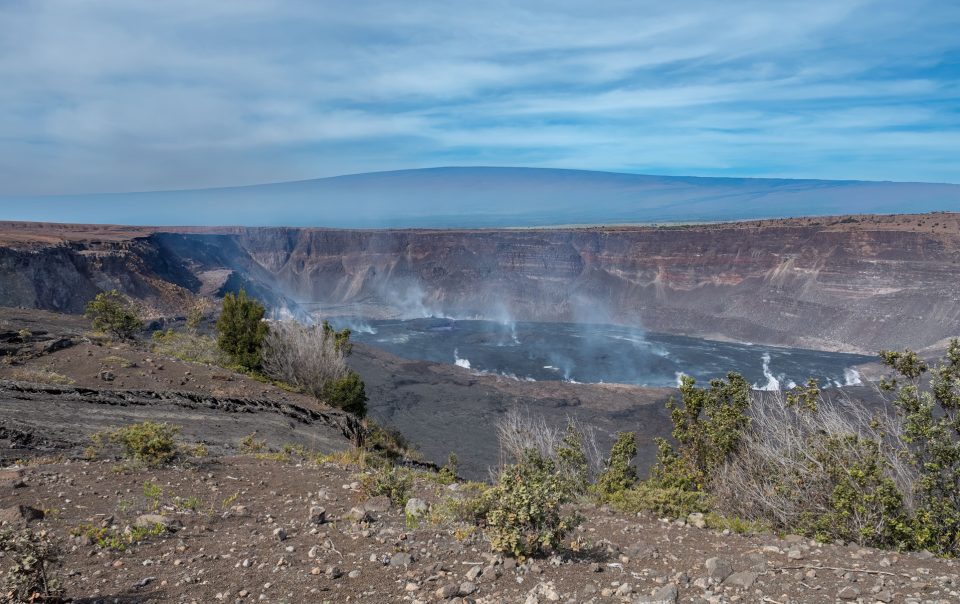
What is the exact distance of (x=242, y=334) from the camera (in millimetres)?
25469

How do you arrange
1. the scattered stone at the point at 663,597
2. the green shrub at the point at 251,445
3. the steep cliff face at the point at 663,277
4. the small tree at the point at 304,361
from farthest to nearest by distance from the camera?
the steep cliff face at the point at 663,277 → the small tree at the point at 304,361 → the green shrub at the point at 251,445 → the scattered stone at the point at 663,597

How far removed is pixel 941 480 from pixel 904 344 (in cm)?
5578

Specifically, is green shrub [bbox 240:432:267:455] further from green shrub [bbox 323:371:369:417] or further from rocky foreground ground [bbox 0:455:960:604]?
green shrub [bbox 323:371:369:417]

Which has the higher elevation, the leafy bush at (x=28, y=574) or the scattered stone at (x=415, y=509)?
the leafy bush at (x=28, y=574)

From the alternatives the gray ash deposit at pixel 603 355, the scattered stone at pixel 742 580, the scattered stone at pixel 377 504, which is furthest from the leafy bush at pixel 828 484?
the gray ash deposit at pixel 603 355

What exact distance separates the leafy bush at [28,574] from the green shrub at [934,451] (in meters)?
8.29

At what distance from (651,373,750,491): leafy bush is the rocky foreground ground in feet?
11.3

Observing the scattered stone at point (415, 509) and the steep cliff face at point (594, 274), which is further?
the steep cliff face at point (594, 274)

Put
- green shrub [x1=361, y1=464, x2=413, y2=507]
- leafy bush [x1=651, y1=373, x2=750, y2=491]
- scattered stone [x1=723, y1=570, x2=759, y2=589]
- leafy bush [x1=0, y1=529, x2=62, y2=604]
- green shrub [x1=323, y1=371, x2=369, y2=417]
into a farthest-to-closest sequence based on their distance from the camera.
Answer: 1. green shrub [x1=323, y1=371, x2=369, y2=417]
2. leafy bush [x1=651, y1=373, x2=750, y2=491]
3. green shrub [x1=361, y1=464, x2=413, y2=507]
4. scattered stone [x1=723, y1=570, x2=759, y2=589]
5. leafy bush [x1=0, y1=529, x2=62, y2=604]

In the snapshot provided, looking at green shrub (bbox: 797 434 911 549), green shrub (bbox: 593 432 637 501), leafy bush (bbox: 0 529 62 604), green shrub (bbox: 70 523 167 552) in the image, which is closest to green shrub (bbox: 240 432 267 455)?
green shrub (bbox: 70 523 167 552)

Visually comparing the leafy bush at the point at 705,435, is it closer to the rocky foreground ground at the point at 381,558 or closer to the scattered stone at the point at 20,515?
the rocky foreground ground at the point at 381,558

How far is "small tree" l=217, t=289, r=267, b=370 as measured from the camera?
2488 centimetres

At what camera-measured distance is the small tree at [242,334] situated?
24875 mm

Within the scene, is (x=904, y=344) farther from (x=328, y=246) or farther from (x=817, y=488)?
(x=328, y=246)
